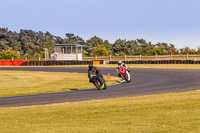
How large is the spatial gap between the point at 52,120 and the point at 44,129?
148 cm

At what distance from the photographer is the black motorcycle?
21.0 metres

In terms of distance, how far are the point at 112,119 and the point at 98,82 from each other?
11320 mm

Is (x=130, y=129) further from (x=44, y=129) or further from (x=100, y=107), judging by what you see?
(x=100, y=107)

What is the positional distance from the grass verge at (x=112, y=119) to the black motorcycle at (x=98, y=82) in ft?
26.3

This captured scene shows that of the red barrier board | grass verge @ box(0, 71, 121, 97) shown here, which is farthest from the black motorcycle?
the red barrier board

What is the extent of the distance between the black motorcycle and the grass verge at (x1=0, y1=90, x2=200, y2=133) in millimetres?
8009

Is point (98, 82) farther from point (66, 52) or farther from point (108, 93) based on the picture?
point (66, 52)

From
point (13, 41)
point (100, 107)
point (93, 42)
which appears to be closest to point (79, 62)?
point (100, 107)

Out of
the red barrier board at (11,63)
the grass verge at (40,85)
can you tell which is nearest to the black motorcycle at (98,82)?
the grass verge at (40,85)

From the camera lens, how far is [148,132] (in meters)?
8.08

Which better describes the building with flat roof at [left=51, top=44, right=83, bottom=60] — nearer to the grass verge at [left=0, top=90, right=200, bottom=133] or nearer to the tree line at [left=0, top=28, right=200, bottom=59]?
the tree line at [left=0, top=28, right=200, bottom=59]

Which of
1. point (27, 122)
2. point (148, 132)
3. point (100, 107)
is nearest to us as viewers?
point (148, 132)

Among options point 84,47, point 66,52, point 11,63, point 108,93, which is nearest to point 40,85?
point 108,93

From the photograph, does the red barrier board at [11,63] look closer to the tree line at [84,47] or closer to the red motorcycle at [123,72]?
the tree line at [84,47]
